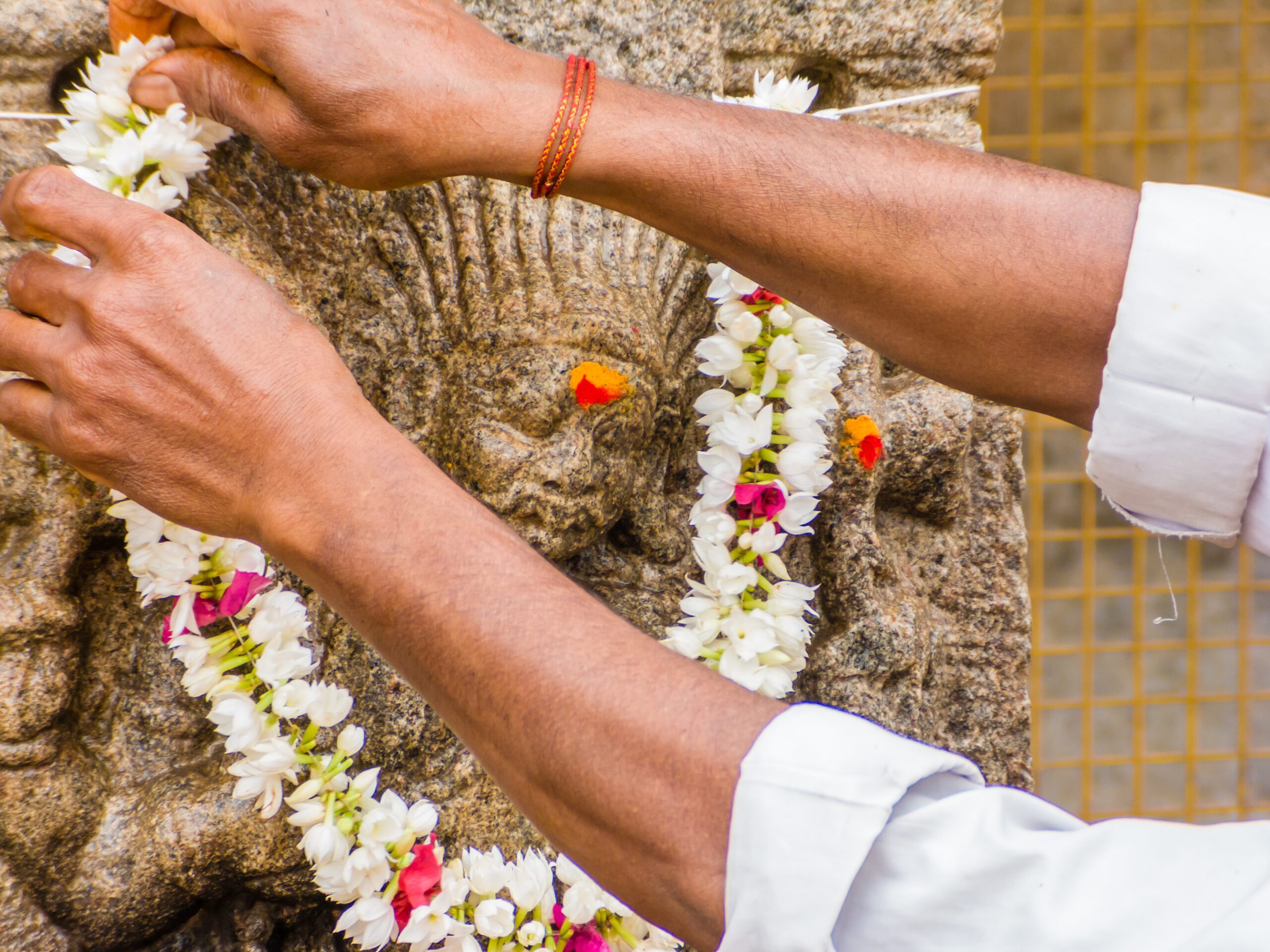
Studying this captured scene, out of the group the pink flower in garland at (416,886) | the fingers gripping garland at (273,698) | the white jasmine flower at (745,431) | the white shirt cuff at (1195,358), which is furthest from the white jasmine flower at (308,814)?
the white shirt cuff at (1195,358)

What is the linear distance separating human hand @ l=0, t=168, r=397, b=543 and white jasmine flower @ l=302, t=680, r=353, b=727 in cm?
29

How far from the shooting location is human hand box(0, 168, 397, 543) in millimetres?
729

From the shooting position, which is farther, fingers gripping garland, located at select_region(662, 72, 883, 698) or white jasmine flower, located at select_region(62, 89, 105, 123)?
fingers gripping garland, located at select_region(662, 72, 883, 698)

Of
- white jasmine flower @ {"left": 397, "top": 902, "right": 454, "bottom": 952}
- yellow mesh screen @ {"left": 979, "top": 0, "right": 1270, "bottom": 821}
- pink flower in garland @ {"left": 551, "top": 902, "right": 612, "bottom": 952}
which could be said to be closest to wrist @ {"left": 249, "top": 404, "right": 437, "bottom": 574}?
white jasmine flower @ {"left": 397, "top": 902, "right": 454, "bottom": 952}

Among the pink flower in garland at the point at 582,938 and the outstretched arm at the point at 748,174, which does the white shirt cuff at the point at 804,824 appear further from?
the pink flower in garland at the point at 582,938

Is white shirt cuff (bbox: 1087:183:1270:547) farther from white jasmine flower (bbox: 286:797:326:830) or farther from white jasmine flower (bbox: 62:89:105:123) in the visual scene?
white jasmine flower (bbox: 62:89:105:123)

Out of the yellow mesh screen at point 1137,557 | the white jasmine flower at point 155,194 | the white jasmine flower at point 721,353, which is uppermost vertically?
the white jasmine flower at point 155,194

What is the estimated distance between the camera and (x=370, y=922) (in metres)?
1.01

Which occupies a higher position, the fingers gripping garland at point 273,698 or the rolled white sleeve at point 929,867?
the rolled white sleeve at point 929,867

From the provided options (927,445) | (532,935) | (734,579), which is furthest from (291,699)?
(927,445)

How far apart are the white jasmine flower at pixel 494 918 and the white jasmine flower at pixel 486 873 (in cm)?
2

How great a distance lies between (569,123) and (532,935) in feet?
2.76

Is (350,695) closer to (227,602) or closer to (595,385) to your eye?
(227,602)

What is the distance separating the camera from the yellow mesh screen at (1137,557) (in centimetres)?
274
